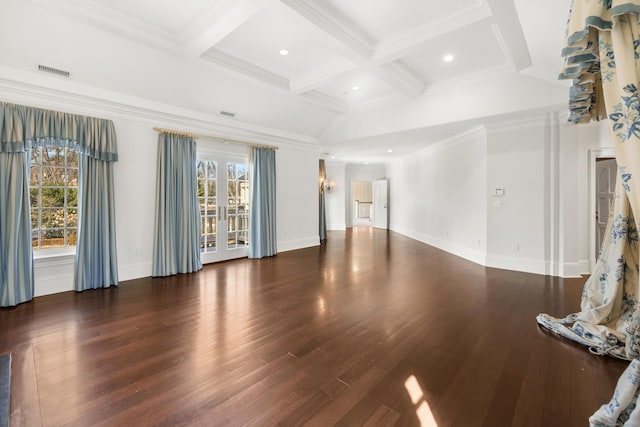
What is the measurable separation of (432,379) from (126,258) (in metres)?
4.82

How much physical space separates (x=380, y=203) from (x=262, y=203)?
6735 mm

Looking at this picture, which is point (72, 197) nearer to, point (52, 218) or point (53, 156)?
point (52, 218)

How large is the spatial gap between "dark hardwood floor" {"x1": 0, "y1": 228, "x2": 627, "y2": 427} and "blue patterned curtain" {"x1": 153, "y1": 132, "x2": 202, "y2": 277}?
75cm

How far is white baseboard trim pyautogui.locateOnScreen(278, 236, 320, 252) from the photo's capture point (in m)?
7.17

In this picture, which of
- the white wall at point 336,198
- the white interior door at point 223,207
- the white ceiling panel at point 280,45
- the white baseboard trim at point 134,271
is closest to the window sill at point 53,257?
the white baseboard trim at point 134,271

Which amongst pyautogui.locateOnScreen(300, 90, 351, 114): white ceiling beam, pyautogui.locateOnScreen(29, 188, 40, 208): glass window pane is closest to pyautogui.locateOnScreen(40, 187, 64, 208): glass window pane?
pyautogui.locateOnScreen(29, 188, 40, 208): glass window pane

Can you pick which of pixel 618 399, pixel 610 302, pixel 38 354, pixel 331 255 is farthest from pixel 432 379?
pixel 331 255

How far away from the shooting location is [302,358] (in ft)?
7.82

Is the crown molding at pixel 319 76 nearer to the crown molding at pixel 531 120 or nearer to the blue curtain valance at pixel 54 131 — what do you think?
the crown molding at pixel 531 120

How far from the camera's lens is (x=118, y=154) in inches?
178

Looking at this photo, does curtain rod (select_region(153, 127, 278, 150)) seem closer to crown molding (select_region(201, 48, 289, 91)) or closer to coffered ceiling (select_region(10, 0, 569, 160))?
coffered ceiling (select_region(10, 0, 569, 160))

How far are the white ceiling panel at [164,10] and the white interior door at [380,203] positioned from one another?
9.34 meters

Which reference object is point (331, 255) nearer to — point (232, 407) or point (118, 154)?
point (118, 154)

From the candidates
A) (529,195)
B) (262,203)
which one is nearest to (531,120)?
(529,195)
